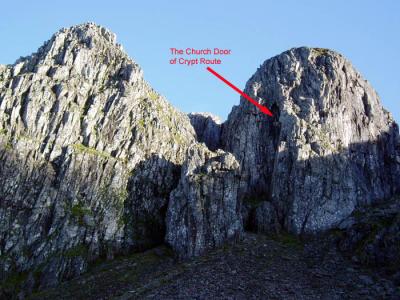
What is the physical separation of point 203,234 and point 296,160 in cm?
3441

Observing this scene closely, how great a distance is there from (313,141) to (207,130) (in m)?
51.8

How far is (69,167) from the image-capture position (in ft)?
361

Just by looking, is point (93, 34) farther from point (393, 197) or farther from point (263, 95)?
point (393, 197)

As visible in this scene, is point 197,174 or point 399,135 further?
point 399,135

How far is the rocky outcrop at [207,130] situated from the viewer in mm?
154500

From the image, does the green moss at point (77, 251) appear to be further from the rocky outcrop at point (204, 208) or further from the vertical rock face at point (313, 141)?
the vertical rock face at point (313, 141)

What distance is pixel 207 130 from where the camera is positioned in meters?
161

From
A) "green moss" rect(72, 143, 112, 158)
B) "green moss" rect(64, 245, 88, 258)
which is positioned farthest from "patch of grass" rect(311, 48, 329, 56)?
"green moss" rect(64, 245, 88, 258)

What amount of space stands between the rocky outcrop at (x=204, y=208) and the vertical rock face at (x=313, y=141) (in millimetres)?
6733

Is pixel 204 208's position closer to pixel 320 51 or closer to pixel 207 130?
pixel 207 130

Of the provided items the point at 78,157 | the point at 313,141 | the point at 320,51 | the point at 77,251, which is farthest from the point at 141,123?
the point at 320,51

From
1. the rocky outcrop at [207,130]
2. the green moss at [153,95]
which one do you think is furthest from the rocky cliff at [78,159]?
the rocky outcrop at [207,130]

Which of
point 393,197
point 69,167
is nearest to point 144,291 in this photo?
point 69,167

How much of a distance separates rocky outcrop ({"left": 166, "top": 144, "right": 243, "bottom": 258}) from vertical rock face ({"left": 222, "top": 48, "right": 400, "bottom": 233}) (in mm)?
6733
